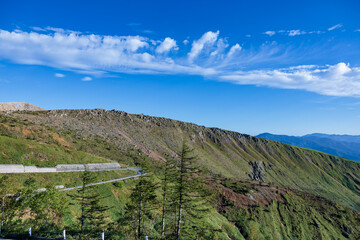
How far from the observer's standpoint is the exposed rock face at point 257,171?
532ft

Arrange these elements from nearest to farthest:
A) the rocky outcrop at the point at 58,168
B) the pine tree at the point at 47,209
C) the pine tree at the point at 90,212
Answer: the pine tree at the point at 47,209 → the pine tree at the point at 90,212 → the rocky outcrop at the point at 58,168

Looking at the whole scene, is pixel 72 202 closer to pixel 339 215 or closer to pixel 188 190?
pixel 188 190

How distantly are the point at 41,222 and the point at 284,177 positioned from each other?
191264 mm

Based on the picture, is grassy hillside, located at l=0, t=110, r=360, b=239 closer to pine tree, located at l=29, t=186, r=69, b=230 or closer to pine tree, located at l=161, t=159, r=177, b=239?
pine tree, located at l=161, t=159, r=177, b=239

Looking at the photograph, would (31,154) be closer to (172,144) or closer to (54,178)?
(54,178)

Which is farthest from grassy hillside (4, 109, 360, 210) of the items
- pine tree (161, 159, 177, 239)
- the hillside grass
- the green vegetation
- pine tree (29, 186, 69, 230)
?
pine tree (161, 159, 177, 239)

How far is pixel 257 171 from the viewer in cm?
17038

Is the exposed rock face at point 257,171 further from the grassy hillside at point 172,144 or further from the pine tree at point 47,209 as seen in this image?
the pine tree at point 47,209

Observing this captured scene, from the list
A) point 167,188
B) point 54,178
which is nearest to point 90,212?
point 167,188

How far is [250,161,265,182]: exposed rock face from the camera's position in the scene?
6386 inches

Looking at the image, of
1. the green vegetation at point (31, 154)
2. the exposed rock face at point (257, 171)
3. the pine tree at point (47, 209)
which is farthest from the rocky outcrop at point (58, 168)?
the exposed rock face at point (257, 171)

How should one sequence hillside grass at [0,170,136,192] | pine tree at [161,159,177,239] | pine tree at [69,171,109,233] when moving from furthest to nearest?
hillside grass at [0,170,136,192] < pine tree at [161,159,177,239] < pine tree at [69,171,109,233]

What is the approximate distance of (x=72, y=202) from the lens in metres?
34.4

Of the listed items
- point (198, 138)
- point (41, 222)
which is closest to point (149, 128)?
point (198, 138)
